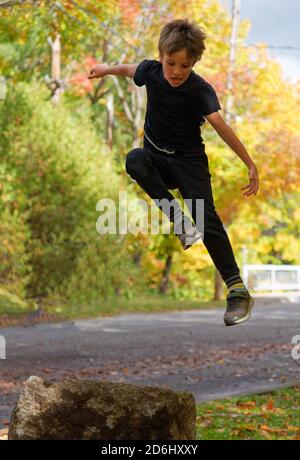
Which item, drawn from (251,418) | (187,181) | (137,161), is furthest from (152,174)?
(251,418)

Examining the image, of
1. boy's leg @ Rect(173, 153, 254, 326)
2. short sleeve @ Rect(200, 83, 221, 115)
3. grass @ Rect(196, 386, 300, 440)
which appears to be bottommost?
grass @ Rect(196, 386, 300, 440)

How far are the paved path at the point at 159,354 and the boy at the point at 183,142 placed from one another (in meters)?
6.05

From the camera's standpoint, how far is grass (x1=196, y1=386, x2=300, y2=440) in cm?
962

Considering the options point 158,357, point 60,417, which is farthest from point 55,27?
point 60,417

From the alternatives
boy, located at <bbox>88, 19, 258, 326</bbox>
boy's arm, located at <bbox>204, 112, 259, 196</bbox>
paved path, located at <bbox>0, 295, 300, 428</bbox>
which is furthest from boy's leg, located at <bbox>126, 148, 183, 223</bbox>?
paved path, located at <bbox>0, 295, 300, 428</bbox>

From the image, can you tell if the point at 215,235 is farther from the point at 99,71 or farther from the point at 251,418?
the point at 251,418

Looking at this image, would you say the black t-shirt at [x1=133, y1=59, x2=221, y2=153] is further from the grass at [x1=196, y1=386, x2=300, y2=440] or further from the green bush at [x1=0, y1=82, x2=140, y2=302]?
the green bush at [x1=0, y1=82, x2=140, y2=302]

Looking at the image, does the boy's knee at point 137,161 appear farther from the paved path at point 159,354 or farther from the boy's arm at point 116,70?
the paved path at point 159,354

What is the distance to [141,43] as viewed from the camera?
78.4 feet

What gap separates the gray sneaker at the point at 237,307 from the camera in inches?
191

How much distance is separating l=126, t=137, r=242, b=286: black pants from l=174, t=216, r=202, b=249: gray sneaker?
2.4 inches

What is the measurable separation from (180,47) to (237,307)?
150 cm
